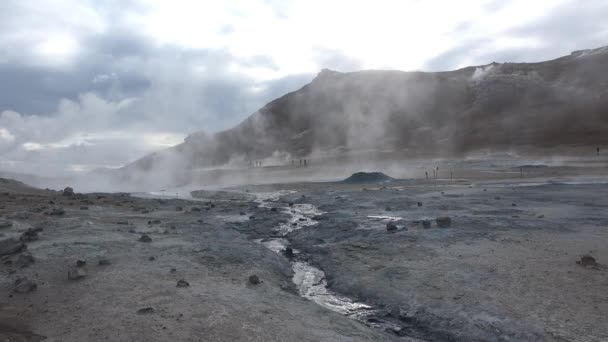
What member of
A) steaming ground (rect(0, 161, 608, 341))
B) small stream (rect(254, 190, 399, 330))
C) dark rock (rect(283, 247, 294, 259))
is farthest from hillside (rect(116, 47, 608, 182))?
dark rock (rect(283, 247, 294, 259))

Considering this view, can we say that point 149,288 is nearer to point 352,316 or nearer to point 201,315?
point 201,315

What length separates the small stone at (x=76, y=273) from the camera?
8148 millimetres

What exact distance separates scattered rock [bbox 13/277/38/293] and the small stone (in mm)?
581

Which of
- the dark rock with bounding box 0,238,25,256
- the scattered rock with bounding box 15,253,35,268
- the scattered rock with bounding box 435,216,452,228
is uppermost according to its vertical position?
the dark rock with bounding box 0,238,25,256

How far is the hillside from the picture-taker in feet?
251

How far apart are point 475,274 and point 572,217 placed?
7.16m

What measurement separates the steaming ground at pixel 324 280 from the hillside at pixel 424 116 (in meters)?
52.9

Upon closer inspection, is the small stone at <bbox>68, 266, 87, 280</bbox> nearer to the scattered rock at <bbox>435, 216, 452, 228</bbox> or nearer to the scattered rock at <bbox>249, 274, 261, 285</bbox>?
the scattered rock at <bbox>249, 274, 261, 285</bbox>

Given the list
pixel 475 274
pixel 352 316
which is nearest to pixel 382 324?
pixel 352 316

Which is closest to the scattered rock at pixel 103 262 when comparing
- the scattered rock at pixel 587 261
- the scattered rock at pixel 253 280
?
the scattered rock at pixel 253 280

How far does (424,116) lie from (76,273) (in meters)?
95.4

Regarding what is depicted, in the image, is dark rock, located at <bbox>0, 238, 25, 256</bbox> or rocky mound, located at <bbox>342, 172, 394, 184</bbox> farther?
rocky mound, located at <bbox>342, 172, 394, 184</bbox>

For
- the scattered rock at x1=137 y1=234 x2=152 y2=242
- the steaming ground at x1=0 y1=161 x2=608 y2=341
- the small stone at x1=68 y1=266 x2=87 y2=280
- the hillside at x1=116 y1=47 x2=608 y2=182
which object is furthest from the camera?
the hillside at x1=116 y1=47 x2=608 y2=182

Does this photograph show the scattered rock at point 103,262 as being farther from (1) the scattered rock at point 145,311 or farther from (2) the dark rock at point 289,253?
(2) the dark rock at point 289,253
